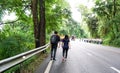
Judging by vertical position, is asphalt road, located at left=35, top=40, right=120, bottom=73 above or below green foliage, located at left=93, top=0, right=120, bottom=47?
below

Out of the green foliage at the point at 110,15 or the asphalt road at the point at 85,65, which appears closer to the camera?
the asphalt road at the point at 85,65

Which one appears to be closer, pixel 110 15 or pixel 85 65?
pixel 85 65

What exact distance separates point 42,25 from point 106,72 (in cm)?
1513

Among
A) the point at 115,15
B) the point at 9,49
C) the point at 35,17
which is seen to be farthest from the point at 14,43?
the point at 115,15

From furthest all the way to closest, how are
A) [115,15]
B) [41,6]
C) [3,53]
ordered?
[115,15] → [41,6] → [3,53]

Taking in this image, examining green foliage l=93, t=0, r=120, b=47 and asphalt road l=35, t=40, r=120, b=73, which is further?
green foliage l=93, t=0, r=120, b=47

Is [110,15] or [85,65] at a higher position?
[110,15]

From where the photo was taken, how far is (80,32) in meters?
146

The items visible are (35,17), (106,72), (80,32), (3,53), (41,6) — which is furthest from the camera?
(80,32)

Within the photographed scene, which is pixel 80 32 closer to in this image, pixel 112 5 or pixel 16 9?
pixel 112 5

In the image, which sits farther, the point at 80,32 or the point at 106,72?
the point at 80,32

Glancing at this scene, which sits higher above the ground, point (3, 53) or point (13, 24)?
point (13, 24)

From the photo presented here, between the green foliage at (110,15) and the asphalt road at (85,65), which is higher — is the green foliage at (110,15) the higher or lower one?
the higher one

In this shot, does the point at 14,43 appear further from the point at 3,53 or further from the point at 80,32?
the point at 80,32
